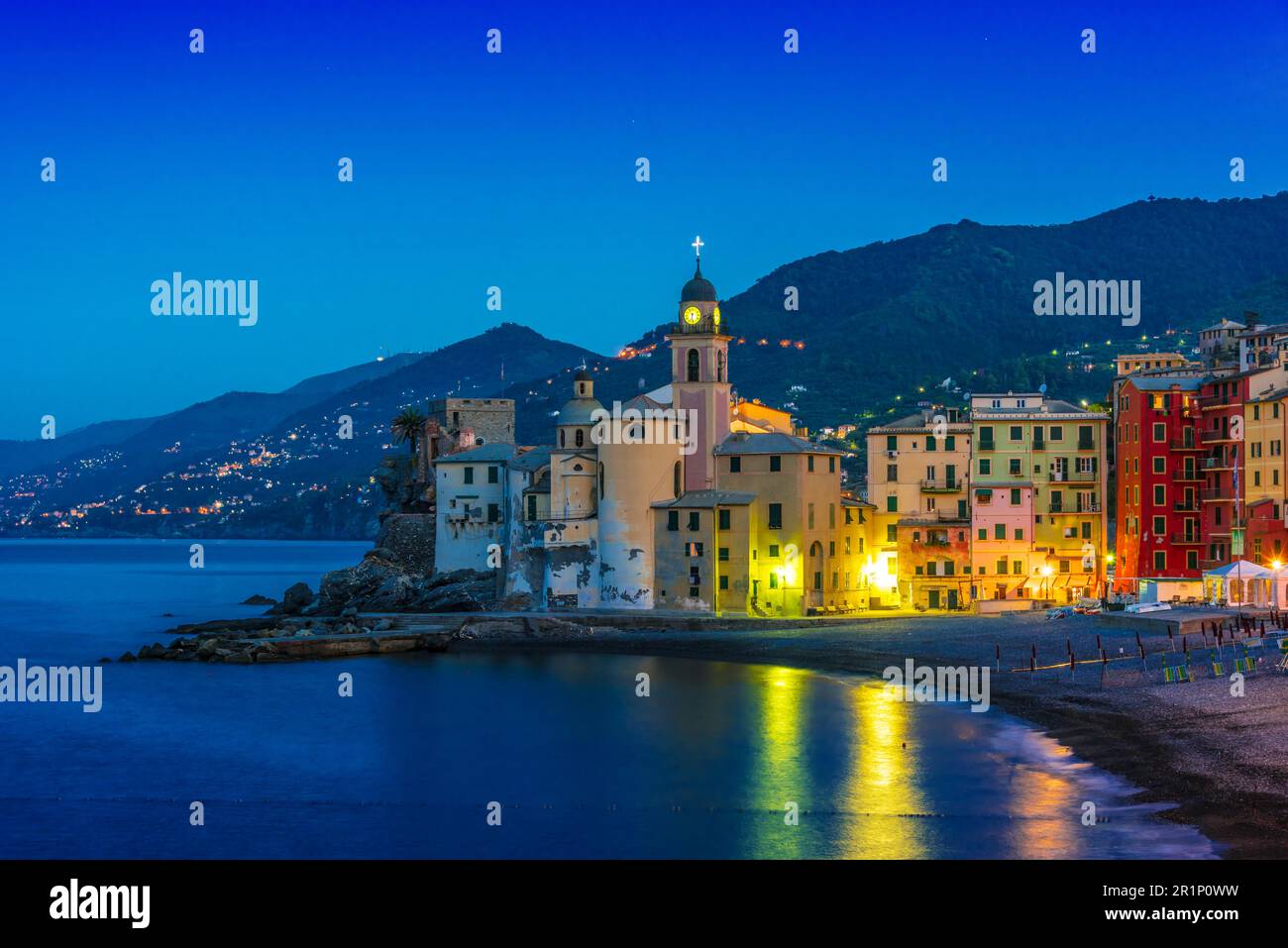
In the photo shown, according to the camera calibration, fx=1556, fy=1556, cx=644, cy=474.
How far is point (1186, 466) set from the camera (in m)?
78.8

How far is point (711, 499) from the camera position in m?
77.4

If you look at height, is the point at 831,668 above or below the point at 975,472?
below

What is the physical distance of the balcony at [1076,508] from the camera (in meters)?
82.5

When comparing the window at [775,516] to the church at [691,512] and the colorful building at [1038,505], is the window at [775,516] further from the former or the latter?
the colorful building at [1038,505]

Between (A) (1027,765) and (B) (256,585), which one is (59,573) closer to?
(B) (256,585)

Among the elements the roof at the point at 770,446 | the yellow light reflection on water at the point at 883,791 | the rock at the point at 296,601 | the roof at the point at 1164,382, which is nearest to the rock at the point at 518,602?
the roof at the point at 770,446

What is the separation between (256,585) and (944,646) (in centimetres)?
9965

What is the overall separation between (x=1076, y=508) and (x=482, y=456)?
34.3 metres

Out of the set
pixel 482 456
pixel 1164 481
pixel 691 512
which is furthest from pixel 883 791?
pixel 482 456

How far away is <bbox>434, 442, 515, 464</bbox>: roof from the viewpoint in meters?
92.5

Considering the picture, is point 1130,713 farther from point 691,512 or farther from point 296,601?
point 296,601
